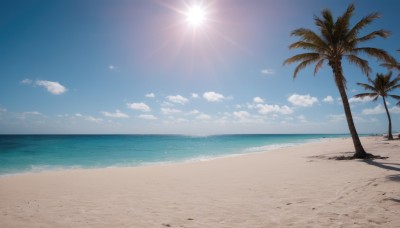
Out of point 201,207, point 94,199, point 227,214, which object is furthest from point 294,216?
point 94,199

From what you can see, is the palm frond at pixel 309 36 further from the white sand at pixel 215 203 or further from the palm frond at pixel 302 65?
the white sand at pixel 215 203

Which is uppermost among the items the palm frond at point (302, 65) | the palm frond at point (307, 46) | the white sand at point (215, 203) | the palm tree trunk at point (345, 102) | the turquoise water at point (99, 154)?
the palm frond at point (307, 46)

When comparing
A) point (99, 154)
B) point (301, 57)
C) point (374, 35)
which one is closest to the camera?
point (374, 35)

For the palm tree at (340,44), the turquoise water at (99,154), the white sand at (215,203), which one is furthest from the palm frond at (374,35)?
the turquoise water at (99,154)

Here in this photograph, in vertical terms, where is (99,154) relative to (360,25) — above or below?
below

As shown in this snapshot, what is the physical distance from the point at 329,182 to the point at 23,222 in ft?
26.5

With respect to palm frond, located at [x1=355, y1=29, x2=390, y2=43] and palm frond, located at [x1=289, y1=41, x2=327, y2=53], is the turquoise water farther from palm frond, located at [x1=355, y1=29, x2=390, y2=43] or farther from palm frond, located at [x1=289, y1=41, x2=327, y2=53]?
palm frond, located at [x1=355, y1=29, x2=390, y2=43]

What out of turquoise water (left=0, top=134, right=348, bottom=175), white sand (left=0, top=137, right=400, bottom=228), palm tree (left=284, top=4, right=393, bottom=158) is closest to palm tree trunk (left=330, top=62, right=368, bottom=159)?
palm tree (left=284, top=4, right=393, bottom=158)

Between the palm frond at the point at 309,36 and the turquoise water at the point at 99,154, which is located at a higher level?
the palm frond at the point at 309,36

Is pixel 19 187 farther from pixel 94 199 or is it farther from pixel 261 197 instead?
pixel 261 197

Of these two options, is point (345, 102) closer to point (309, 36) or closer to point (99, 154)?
point (309, 36)

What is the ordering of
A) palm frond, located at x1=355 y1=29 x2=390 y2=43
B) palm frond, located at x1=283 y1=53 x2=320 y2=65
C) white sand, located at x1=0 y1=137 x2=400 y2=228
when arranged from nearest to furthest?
1. white sand, located at x1=0 y1=137 x2=400 y2=228
2. palm frond, located at x1=355 y1=29 x2=390 y2=43
3. palm frond, located at x1=283 y1=53 x2=320 y2=65

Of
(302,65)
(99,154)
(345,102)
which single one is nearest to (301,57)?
(302,65)

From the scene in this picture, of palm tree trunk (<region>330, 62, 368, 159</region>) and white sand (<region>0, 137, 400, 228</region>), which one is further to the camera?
palm tree trunk (<region>330, 62, 368, 159</region>)
